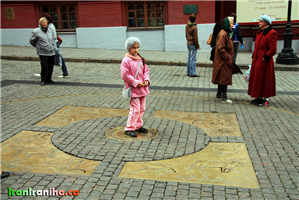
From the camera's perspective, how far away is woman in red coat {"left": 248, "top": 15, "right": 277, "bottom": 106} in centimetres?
682

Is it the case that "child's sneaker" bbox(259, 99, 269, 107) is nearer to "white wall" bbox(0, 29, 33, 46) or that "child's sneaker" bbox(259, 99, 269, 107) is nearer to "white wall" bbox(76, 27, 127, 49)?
"white wall" bbox(76, 27, 127, 49)

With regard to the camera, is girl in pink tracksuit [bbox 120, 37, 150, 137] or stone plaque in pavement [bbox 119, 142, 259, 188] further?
girl in pink tracksuit [bbox 120, 37, 150, 137]

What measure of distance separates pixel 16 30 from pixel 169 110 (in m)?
13.8

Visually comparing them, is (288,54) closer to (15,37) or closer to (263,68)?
(263,68)

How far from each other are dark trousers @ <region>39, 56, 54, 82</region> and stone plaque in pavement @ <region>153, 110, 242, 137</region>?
4367 mm

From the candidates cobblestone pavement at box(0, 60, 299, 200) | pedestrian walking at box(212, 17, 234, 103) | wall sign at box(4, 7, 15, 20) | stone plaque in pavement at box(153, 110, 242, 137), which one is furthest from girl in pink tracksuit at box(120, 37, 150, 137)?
wall sign at box(4, 7, 15, 20)

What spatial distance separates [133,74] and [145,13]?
1207 cm

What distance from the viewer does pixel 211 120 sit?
20.0 ft

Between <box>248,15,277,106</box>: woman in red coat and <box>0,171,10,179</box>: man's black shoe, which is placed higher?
<box>248,15,277,106</box>: woman in red coat

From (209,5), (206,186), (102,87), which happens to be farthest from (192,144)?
(209,5)

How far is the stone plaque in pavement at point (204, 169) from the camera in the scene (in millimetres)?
3759

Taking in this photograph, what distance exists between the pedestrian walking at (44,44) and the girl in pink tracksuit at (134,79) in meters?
5.04

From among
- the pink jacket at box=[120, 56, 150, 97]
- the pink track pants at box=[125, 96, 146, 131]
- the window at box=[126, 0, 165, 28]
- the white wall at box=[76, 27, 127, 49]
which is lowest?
the pink track pants at box=[125, 96, 146, 131]

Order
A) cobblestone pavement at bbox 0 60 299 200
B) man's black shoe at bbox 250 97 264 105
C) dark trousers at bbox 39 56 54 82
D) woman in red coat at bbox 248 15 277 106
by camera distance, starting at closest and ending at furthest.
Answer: cobblestone pavement at bbox 0 60 299 200, woman in red coat at bbox 248 15 277 106, man's black shoe at bbox 250 97 264 105, dark trousers at bbox 39 56 54 82
